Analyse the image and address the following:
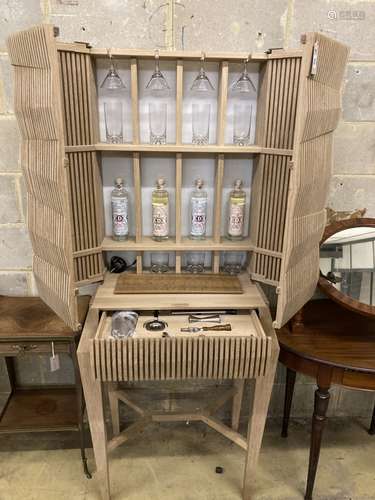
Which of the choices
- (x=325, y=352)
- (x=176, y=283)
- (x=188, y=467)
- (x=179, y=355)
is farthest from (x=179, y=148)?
(x=188, y=467)

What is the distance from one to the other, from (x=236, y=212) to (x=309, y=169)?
1.19 feet

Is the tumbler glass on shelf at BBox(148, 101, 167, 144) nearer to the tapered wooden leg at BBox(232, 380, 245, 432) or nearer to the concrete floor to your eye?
the tapered wooden leg at BBox(232, 380, 245, 432)

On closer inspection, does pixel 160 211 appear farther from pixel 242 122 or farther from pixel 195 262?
pixel 242 122

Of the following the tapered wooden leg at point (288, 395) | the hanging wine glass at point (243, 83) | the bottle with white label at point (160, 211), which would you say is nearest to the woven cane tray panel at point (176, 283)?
the bottle with white label at point (160, 211)

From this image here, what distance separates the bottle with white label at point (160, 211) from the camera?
1.58m

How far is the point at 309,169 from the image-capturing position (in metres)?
1.31

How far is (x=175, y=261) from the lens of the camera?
1721 millimetres

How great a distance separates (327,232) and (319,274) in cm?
19

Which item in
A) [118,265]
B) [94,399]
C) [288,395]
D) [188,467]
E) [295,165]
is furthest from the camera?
[288,395]

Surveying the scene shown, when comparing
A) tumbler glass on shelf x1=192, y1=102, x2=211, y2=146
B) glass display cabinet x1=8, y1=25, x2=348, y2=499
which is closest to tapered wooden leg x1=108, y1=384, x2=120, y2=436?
glass display cabinet x1=8, y1=25, x2=348, y2=499

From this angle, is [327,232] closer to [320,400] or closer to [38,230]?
[320,400]

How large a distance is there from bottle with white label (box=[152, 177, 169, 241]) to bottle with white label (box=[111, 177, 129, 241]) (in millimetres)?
110

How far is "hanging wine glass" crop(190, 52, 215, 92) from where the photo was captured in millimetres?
1414

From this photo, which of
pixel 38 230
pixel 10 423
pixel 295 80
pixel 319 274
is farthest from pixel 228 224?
pixel 10 423
